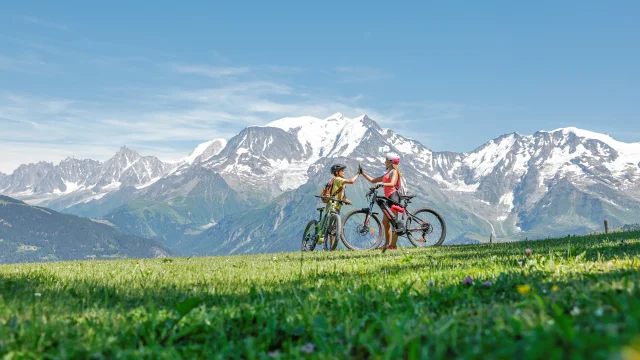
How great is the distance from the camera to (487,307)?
16.0 ft

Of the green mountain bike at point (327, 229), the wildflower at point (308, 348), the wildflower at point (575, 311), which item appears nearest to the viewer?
the wildflower at point (308, 348)

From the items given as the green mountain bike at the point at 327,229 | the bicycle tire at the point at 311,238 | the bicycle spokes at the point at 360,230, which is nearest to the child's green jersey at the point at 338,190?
the green mountain bike at the point at 327,229

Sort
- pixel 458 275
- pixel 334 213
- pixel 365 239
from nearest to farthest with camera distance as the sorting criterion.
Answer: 1. pixel 458 275
2. pixel 334 213
3. pixel 365 239

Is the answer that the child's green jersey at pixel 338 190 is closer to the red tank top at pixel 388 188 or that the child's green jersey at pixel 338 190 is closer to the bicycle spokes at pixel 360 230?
the bicycle spokes at pixel 360 230

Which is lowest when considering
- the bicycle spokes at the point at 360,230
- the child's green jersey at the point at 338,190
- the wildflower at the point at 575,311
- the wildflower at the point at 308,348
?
the wildflower at the point at 308,348

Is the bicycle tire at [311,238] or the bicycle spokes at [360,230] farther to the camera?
the bicycle tire at [311,238]

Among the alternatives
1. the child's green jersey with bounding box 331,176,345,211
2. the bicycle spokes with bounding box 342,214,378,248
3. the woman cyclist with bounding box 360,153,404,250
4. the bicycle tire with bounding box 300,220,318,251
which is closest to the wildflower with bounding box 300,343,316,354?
Answer: the woman cyclist with bounding box 360,153,404,250

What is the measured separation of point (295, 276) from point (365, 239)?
623 inches

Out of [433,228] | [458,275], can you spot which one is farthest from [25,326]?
[433,228]

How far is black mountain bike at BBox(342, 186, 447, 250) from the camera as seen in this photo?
2169cm

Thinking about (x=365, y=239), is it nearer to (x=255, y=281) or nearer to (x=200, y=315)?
(x=255, y=281)

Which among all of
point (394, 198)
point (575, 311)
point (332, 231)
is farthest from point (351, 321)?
point (332, 231)

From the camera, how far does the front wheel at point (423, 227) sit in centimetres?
2289

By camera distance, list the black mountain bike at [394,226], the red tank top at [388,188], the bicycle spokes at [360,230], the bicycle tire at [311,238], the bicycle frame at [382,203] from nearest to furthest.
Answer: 1. the bicycle frame at [382,203]
2. the red tank top at [388,188]
3. the black mountain bike at [394,226]
4. the bicycle spokes at [360,230]
5. the bicycle tire at [311,238]
